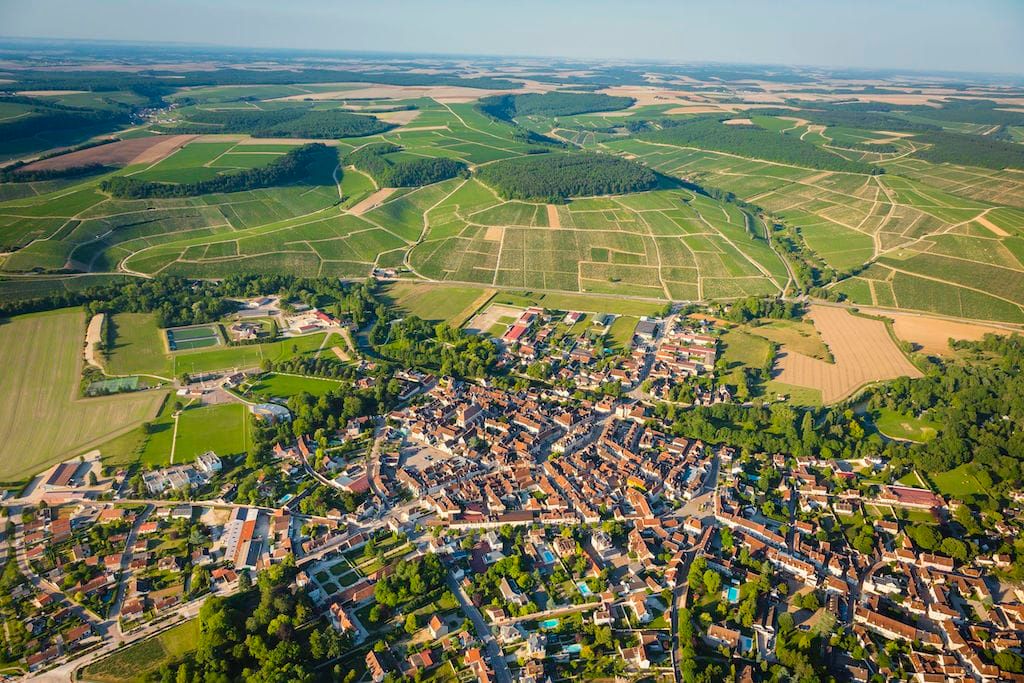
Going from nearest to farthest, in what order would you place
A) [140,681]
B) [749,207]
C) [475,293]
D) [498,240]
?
1. [140,681]
2. [475,293]
3. [498,240]
4. [749,207]

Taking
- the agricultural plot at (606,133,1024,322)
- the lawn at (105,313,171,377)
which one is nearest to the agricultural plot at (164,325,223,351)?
the lawn at (105,313,171,377)

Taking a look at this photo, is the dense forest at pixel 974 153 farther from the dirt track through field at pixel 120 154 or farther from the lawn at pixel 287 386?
the dirt track through field at pixel 120 154

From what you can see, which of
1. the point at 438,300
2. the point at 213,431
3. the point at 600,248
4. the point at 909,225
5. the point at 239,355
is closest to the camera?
the point at 213,431

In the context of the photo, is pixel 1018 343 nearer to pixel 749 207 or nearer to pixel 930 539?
pixel 930 539

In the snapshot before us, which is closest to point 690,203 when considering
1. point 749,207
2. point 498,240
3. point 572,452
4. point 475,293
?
point 749,207

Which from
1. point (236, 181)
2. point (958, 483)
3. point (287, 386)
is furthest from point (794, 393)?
point (236, 181)

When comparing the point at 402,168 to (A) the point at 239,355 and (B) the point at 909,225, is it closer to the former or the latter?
(A) the point at 239,355
